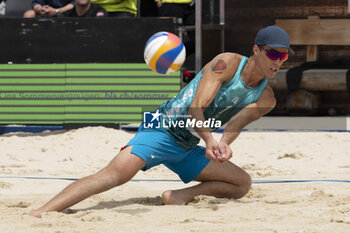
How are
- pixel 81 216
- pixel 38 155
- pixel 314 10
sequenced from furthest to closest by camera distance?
pixel 314 10 < pixel 38 155 < pixel 81 216

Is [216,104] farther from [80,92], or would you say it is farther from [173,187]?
[80,92]

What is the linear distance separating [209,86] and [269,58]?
45cm

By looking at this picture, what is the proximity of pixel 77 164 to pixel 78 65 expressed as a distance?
8.31 ft

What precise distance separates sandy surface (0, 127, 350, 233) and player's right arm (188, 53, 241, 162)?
1.85 feet

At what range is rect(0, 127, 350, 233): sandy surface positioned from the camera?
13.1ft

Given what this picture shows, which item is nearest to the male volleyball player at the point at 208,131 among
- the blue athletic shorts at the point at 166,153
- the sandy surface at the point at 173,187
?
the blue athletic shorts at the point at 166,153

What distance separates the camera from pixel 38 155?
745 cm

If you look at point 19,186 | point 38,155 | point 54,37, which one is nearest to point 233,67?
point 19,186

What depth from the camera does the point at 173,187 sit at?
574 centimetres

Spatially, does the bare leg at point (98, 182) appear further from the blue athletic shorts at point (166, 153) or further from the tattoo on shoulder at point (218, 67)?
the tattoo on shoulder at point (218, 67)

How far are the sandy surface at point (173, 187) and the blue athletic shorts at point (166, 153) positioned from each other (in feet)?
0.92

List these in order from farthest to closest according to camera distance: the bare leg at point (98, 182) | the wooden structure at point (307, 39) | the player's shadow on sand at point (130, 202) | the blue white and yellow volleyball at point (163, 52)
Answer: the wooden structure at point (307, 39) → the blue white and yellow volleyball at point (163, 52) → the player's shadow on sand at point (130, 202) → the bare leg at point (98, 182)

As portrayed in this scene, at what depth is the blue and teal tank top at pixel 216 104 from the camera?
4.55 m

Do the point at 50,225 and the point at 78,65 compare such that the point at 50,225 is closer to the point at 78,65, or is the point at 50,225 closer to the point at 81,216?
the point at 81,216
